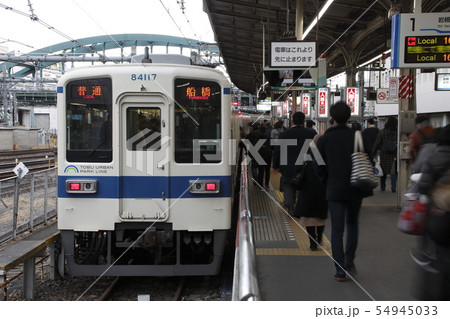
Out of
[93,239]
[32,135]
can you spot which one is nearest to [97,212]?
[93,239]

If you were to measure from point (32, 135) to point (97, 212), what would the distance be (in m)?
30.8

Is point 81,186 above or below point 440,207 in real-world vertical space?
below

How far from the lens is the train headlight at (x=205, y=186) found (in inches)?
235

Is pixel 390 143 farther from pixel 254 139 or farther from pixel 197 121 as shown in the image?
pixel 197 121

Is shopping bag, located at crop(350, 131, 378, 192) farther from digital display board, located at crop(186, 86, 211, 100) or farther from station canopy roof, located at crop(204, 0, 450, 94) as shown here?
station canopy roof, located at crop(204, 0, 450, 94)

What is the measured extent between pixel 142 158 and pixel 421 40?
4411 mm

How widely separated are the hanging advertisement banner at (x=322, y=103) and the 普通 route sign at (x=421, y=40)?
28.5ft

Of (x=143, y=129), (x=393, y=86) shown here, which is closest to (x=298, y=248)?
(x=143, y=129)

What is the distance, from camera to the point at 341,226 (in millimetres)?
Result: 4438

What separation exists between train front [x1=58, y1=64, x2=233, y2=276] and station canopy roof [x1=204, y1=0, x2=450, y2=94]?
15.4 feet

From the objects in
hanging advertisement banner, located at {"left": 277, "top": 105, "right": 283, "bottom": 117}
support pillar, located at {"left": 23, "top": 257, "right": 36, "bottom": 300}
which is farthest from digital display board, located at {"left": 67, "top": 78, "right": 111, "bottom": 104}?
hanging advertisement banner, located at {"left": 277, "top": 105, "right": 283, "bottom": 117}

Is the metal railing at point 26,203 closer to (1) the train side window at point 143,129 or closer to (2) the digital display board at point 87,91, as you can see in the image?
(2) the digital display board at point 87,91

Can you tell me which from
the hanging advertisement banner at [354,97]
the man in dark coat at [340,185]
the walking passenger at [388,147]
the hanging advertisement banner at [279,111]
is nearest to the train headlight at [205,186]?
the man in dark coat at [340,185]
